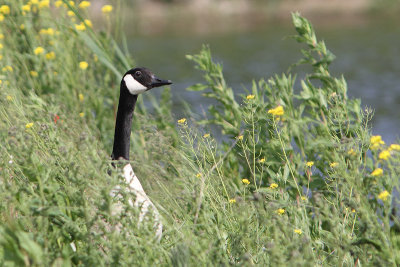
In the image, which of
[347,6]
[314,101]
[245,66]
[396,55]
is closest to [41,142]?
[314,101]

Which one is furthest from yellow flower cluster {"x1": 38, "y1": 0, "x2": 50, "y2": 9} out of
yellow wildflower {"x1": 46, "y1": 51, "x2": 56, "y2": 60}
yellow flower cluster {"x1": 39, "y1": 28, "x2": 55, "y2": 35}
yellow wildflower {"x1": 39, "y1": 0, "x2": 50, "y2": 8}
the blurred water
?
the blurred water

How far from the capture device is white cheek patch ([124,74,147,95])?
13.0ft

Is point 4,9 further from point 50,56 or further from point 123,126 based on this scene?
point 123,126

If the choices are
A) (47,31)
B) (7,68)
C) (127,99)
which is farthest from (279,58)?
(127,99)

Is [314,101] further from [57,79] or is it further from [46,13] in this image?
[46,13]

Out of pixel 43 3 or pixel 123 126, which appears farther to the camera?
pixel 43 3

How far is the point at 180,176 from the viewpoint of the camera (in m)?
3.29

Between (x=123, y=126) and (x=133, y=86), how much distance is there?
0.29m

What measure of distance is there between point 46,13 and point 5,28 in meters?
0.40

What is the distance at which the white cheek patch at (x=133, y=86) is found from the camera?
396cm

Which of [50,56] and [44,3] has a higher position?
Answer: [44,3]

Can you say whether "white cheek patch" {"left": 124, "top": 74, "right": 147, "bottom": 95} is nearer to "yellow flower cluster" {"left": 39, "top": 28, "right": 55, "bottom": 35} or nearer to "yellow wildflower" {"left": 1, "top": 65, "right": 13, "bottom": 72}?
"yellow wildflower" {"left": 1, "top": 65, "right": 13, "bottom": 72}

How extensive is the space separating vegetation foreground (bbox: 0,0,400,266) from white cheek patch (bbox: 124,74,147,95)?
0.27 metres

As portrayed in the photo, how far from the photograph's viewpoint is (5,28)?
513 cm
